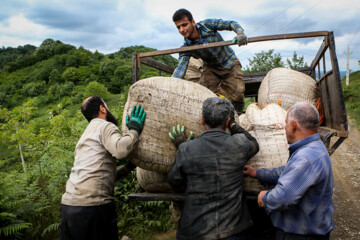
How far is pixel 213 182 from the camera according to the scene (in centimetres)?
165

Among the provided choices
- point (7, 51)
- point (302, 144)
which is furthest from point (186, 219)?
point (7, 51)

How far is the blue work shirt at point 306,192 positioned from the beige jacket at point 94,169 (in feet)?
3.69

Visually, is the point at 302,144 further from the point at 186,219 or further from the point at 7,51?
the point at 7,51

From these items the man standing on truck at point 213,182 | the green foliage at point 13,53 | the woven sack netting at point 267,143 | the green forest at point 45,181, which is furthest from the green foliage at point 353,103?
the green foliage at point 13,53

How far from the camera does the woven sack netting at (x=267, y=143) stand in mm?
1982

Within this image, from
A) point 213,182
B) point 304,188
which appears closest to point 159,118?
point 213,182

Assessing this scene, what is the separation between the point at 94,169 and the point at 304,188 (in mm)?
1430

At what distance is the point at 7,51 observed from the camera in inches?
3361

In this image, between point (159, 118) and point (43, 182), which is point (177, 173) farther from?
point (43, 182)

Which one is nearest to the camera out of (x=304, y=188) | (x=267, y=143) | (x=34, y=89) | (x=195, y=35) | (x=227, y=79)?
(x=304, y=188)

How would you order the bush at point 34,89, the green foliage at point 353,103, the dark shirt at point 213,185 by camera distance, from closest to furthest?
1. the dark shirt at point 213,185
2. the green foliage at point 353,103
3. the bush at point 34,89

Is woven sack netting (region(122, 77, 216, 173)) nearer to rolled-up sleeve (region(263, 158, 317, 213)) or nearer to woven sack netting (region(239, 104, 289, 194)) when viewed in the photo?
woven sack netting (region(239, 104, 289, 194))

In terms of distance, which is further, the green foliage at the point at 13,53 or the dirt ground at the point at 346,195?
the green foliage at the point at 13,53

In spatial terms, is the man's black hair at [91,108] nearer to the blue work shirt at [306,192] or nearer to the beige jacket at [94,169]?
the beige jacket at [94,169]
